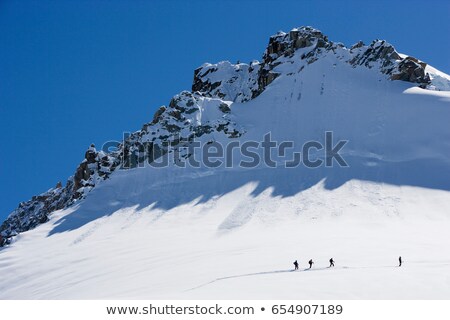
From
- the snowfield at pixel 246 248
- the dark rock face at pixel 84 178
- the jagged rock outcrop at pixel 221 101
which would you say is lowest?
the snowfield at pixel 246 248

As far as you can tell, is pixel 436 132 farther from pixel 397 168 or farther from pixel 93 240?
pixel 93 240

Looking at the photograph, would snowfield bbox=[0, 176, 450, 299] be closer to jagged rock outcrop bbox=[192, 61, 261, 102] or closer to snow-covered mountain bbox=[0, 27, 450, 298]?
snow-covered mountain bbox=[0, 27, 450, 298]

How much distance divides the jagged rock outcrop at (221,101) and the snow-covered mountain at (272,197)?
0.30 metres

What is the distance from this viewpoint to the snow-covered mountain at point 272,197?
42.7m

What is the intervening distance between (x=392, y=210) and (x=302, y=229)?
1086 centimetres

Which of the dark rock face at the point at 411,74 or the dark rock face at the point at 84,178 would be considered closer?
the dark rock face at the point at 84,178

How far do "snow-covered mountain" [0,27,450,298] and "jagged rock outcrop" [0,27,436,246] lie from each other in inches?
11.8

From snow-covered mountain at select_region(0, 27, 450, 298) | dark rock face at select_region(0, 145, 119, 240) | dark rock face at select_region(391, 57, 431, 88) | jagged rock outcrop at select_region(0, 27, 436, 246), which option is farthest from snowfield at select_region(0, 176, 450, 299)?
dark rock face at select_region(391, 57, 431, 88)

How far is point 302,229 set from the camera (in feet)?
198

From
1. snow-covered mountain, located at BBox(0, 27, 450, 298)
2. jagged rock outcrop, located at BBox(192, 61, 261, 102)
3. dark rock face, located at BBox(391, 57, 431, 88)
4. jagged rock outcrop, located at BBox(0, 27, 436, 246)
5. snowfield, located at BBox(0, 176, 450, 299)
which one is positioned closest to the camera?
snowfield, located at BBox(0, 176, 450, 299)

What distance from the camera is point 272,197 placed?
7262 cm

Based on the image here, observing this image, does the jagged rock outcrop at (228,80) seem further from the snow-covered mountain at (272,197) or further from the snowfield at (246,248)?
the snowfield at (246,248)

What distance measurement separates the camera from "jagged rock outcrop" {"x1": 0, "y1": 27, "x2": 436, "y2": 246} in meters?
95.6

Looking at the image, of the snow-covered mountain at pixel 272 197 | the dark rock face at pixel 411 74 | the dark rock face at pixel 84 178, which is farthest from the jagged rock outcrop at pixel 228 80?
the dark rock face at pixel 84 178
